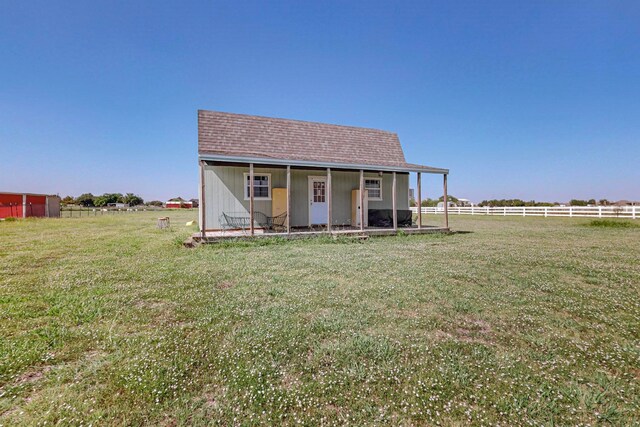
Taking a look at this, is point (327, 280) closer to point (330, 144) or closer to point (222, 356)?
point (222, 356)

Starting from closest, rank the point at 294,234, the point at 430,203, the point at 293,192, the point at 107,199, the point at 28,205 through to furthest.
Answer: the point at 294,234 < the point at 293,192 < the point at 28,205 < the point at 430,203 < the point at 107,199

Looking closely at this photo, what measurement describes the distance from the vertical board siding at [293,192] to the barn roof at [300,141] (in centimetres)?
85

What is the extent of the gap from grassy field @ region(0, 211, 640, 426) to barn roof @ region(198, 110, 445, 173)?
6.79 metres

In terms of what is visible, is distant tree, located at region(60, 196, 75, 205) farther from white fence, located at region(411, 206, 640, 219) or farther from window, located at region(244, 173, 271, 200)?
white fence, located at region(411, 206, 640, 219)

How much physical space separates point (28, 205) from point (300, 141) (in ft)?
88.4

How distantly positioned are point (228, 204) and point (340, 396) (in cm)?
1087

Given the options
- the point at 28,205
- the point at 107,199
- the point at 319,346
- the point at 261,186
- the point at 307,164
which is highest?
the point at 107,199

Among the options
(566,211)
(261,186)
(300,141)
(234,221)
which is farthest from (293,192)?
(566,211)

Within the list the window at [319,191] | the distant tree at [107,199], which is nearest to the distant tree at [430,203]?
the window at [319,191]

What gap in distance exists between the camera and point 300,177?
13.0 metres

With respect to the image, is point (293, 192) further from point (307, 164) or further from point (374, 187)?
point (374, 187)

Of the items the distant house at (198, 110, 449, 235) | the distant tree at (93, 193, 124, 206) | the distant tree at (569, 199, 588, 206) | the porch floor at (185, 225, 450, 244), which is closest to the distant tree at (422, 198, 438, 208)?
the distant tree at (569, 199, 588, 206)

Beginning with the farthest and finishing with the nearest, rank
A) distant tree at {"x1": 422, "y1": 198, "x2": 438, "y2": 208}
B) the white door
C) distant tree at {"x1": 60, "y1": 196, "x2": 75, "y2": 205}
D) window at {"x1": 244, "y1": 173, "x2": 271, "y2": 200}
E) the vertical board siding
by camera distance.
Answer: distant tree at {"x1": 60, "y1": 196, "x2": 75, "y2": 205}, distant tree at {"x1": 422, "y1": 198, "x2": 438, "y2": 208}, the white door, window at {"x1": 244, "y1": 173, "x2": 271, "y2": 200}, the vertical board siding

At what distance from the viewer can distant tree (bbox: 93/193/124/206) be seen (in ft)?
242
